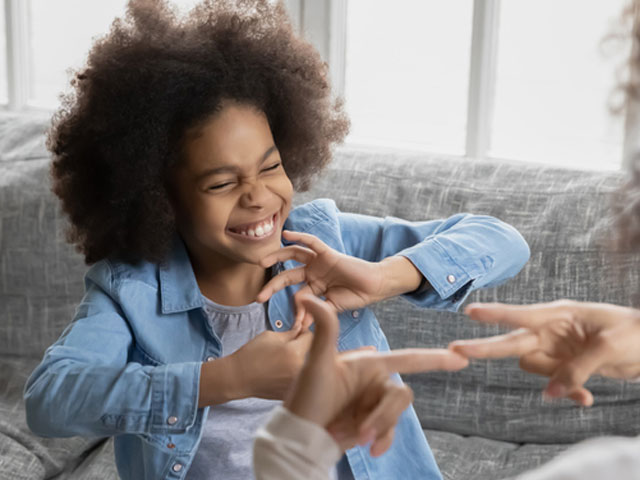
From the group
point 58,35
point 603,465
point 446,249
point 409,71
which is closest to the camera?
point 603,465

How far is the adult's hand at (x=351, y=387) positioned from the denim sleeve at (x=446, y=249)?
1.71ft

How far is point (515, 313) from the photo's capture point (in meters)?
0.96

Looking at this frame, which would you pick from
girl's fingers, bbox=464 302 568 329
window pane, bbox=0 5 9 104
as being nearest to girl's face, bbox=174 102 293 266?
girl's fingers, bbox=464 302 568 329

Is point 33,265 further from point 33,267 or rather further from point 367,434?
point 367,434

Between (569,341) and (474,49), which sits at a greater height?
(474,49)

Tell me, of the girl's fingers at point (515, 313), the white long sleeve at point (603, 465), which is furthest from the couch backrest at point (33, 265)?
the white long sleeve at point (603, 465)

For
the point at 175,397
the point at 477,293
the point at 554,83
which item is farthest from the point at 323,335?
the point at 554,83

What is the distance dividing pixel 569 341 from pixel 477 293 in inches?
37.0

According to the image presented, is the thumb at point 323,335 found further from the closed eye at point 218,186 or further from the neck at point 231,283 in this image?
the neck at point 231,283

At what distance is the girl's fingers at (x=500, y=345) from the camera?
90 cm

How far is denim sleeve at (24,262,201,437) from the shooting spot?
1216 mm

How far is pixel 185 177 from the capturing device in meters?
1.36

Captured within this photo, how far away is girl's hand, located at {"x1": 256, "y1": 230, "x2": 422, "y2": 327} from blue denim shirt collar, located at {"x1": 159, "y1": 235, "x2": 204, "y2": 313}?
0.11 meters

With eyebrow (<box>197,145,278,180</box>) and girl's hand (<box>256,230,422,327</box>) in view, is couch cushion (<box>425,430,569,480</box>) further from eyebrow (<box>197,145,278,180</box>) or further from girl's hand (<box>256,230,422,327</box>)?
eyebrow (<box>197,145,278,180</box>)
